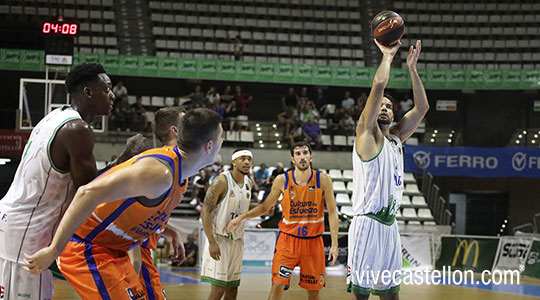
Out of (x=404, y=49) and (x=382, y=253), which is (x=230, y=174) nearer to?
(x=382, y=253)

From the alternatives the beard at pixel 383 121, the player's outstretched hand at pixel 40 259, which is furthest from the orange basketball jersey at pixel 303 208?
the player's outstretched hand at pixel 40 259

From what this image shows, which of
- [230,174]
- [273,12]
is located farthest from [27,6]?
[230,174]

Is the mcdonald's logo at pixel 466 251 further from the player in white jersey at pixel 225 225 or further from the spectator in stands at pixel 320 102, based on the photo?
the player in white jersey at pixel 225 225

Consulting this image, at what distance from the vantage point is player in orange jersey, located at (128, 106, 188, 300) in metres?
4.67

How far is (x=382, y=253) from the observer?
17.5ft

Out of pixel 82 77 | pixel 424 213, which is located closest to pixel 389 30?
pixel 82 77

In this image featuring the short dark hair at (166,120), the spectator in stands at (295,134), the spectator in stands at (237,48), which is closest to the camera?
the short dark hair at (166,120)

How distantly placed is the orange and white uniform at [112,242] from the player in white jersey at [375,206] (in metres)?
2.03

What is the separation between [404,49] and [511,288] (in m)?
13.6

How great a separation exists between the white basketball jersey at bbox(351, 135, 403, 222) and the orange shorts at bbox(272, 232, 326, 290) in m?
2.05

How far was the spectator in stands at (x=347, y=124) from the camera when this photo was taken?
1986cm

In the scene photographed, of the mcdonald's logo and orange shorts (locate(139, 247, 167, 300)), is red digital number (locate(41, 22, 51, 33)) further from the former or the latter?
the mcdonald's logo

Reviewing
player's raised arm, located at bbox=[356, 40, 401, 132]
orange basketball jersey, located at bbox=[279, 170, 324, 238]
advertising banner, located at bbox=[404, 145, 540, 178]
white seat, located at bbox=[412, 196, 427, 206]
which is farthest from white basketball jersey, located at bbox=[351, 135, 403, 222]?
white seat, located at bbox=[412, 196, 427, 206]

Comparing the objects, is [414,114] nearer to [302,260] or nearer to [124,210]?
[302,260]
